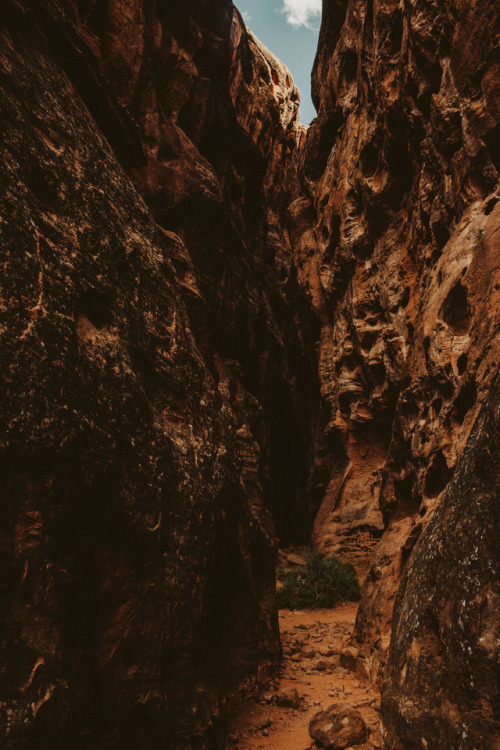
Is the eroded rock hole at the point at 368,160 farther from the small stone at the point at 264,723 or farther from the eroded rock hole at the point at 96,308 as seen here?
the small stone at the point at 264,723

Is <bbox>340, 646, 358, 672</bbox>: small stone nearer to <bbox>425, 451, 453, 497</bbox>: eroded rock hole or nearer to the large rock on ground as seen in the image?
the large rock on ground

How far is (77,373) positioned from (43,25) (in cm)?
676

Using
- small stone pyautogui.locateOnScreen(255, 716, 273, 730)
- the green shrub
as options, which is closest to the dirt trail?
small stone pyautogui.locateOnScreen(255, 716, 273, 730)

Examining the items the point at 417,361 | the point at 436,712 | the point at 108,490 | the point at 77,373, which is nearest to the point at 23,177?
the point at 77,373

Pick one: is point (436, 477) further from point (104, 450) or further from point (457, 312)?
point (104, 450)

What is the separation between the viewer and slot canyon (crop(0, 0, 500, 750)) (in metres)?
3.75

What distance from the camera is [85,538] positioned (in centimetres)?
426

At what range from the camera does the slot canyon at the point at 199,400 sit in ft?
12.3

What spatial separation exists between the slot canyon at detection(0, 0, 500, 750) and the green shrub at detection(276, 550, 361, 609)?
617mm

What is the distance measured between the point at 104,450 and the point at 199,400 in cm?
233

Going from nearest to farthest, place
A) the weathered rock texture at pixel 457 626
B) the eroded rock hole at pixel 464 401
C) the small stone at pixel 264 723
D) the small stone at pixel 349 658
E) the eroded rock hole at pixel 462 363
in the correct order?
the weathered rock texture at pixel 457 626 < the small stone at pixel 264 723 < the eroded rock hole at pixel 464 401 < the eroded rock hole at pixel 462 363 < the small stone at pixel 349 658

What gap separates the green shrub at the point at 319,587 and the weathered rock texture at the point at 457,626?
25.7 ft

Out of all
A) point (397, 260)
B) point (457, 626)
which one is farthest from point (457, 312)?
point (457, 626)

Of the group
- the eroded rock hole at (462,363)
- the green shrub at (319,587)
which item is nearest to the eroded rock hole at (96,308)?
the eroded rock hole at (462,363)
